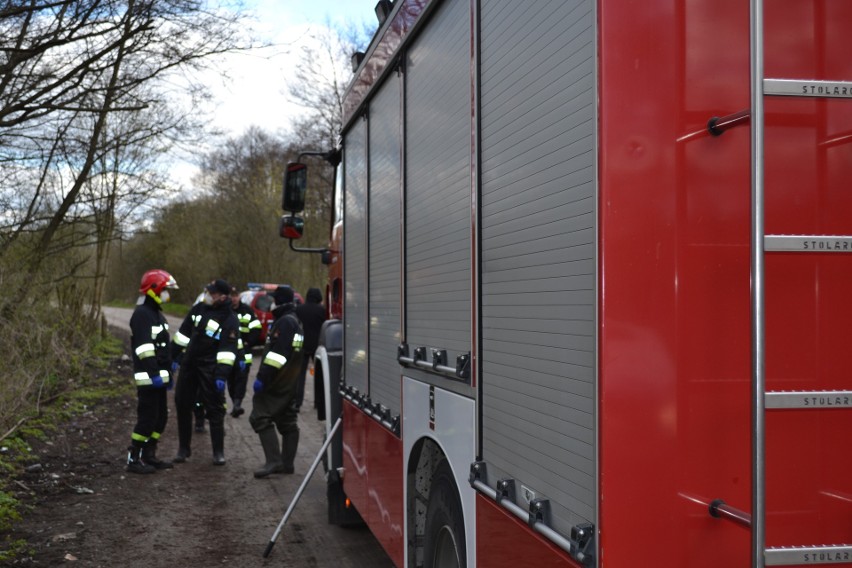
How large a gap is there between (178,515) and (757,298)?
6499 mm

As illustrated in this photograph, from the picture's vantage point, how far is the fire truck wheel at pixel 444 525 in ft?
11.0

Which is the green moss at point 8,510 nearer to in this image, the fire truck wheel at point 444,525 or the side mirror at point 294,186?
the side mirror at point 294,186

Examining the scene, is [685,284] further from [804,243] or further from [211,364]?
[211,364]

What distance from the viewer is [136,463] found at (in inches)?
362

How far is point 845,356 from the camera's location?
222cm

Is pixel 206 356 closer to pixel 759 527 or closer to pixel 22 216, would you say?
pixel 22 216

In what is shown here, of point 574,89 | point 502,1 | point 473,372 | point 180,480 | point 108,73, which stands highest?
point 108,73

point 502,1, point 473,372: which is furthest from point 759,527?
point 502,1

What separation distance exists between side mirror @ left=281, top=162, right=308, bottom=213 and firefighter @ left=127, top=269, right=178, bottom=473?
87.0 inches

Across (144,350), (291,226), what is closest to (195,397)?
(144,350)

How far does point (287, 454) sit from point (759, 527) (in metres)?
7.80

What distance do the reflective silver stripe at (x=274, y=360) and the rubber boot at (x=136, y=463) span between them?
1751 millimetres

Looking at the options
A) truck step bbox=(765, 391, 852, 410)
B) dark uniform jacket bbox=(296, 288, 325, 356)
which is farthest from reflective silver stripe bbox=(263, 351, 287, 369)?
truck step bbox=(765, 391, 852, 410)

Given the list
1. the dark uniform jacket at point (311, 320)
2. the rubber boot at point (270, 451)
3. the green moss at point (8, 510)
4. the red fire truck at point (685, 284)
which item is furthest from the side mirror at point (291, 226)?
the red fire truck at point (685, 284)
